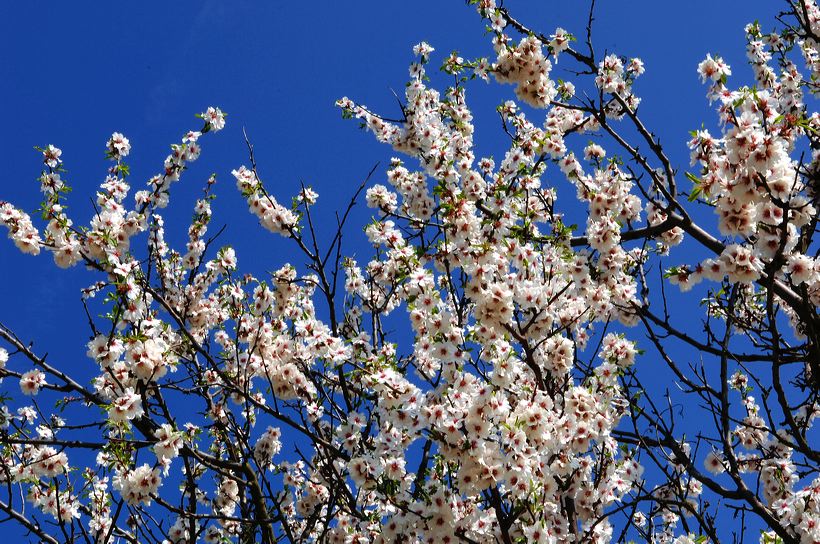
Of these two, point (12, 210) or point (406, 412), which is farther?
point (12, 210)

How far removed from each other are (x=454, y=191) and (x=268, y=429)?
424 centimetres

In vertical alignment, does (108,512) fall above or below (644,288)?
below

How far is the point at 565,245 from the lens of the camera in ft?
18.6

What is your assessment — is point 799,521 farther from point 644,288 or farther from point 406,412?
point 406,412

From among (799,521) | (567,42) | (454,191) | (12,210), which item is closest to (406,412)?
(454,191)

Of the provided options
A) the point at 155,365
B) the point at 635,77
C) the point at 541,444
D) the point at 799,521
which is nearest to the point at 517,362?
the point at 541,444

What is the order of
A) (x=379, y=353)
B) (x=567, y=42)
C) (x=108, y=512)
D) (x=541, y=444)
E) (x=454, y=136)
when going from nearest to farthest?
(x=541, y=444)
(x=379, y=353)
(x=567, y=42)
(x=454, y=136)
(x=108, y=512)

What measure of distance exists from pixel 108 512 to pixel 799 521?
22.7 feet

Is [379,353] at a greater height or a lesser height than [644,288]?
lesser

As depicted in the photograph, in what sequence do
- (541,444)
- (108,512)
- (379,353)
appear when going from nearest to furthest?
(541,444), (379,353), (108,512)

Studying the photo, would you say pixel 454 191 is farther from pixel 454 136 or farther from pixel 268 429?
pixel 268 429

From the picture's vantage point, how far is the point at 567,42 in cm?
632

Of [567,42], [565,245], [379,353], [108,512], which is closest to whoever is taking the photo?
[379,353]

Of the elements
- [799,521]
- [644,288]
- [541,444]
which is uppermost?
[644,288]
